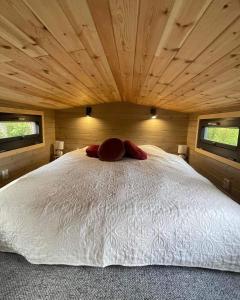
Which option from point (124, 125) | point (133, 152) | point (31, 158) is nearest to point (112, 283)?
point (133, 152)

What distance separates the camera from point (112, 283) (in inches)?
49.9

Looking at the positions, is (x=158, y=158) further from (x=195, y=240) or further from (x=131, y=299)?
(x=131, y=299)

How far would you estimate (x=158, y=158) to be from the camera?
8.60ft

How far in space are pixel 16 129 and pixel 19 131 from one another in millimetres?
81

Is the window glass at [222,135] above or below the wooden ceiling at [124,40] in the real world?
below

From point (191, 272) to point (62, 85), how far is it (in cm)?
197

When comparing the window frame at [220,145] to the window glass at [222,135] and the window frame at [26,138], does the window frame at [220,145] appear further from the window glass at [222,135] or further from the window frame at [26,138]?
the window frame at [26,138]

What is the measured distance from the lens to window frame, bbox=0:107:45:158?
2.25 meters

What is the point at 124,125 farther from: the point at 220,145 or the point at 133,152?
the point at 220,145

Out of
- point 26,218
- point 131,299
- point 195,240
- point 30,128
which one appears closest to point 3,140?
point 30,128

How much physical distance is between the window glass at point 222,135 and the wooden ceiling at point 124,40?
76 centimetres

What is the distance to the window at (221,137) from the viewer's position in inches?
78.9

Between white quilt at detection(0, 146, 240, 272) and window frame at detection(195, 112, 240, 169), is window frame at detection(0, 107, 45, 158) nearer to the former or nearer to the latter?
white quilt at detection(0, 146, 240, 272)

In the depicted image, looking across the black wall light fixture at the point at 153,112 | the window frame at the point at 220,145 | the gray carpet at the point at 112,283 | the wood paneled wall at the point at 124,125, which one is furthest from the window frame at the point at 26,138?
the window frame at the point at 220,145
